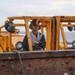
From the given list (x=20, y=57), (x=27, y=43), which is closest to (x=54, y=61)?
(x=20, y=57)

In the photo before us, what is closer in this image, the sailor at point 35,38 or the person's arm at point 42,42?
the sailor at point 35,38

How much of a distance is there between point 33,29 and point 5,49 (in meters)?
4.14

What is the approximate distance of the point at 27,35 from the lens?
30.1 feet

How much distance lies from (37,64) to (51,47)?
2.95 m

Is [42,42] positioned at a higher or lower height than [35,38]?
lower

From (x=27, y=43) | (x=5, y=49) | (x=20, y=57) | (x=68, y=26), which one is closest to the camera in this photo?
(x=20, y=57)

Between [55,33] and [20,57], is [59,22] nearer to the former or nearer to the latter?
[55,33]

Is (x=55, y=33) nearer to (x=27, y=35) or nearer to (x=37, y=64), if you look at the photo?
(x=27, y=35)

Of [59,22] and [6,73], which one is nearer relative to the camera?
[6,73]

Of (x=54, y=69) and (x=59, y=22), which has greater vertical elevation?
(x=59, y=22)

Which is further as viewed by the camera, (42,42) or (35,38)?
(42,42)

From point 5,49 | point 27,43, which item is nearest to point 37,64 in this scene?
point 27,43

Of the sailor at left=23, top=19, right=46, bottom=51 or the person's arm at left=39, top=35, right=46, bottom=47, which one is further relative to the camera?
the person's arm at left=39, top=35, right=46, bottom=47

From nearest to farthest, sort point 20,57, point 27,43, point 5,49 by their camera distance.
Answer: point 20,57
point 27,43
point 5,49
